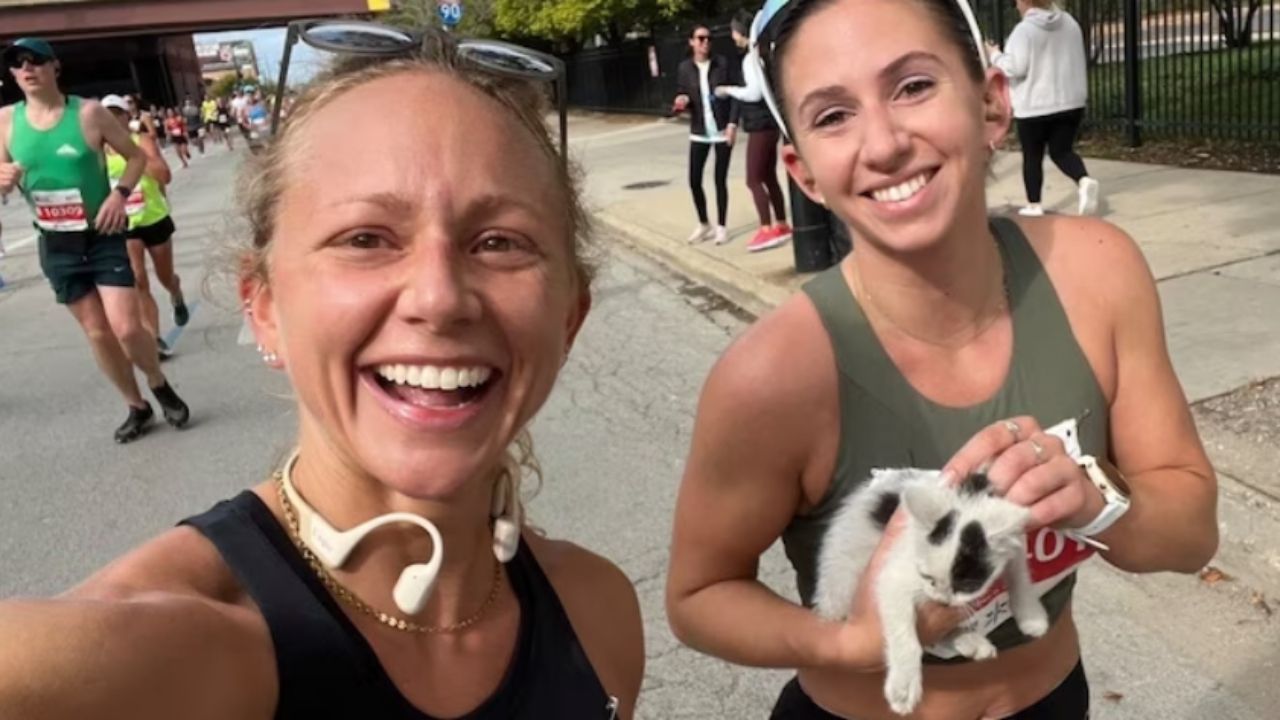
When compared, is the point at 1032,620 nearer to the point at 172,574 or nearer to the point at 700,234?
the point at 172,574

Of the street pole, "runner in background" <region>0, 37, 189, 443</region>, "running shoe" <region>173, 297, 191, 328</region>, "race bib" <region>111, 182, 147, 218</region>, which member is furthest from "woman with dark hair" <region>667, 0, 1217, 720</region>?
the street pole

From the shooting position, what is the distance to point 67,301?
21.8 feet

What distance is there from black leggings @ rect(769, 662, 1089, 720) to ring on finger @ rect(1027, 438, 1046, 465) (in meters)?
0.64

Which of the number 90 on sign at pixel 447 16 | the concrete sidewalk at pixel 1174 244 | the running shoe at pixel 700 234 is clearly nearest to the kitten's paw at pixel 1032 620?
the concrete sidewalk at pixel 1174 244

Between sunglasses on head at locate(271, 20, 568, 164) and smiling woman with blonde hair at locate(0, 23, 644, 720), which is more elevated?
sunglasses on head at locate(271, 20, 568, 164)

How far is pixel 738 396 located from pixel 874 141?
439 millimetres

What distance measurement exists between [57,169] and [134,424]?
5.06ft

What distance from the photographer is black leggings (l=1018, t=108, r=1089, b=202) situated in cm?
905

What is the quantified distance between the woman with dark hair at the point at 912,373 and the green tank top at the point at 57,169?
577 centimetres

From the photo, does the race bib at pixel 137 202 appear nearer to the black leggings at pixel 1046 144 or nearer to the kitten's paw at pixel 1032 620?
the black leggings at pixel 1046 144

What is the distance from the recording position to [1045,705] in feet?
6.31

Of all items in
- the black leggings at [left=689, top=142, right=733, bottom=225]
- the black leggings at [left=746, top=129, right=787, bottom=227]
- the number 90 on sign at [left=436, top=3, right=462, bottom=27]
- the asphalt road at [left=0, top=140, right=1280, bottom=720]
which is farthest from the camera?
the black leggings at [left=689, top=142, right=733, bottom=225]

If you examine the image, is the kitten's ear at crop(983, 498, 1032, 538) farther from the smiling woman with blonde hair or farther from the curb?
the curb

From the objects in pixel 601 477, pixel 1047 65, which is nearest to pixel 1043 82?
pixel 1047 65
